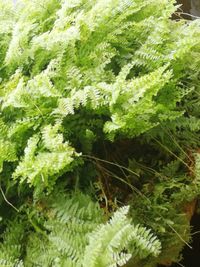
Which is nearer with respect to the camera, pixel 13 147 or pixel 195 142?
pixel 13 147

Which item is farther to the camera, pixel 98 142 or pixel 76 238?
pixel 98 142

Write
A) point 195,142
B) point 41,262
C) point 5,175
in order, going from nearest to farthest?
point 41,262
point 5,175
point 195,142

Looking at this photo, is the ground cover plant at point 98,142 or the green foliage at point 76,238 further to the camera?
the ground cover plant at point 98,142

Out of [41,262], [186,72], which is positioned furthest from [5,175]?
[186,72]

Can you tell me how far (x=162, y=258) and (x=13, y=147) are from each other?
1.63 feet

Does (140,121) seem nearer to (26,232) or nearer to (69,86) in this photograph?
(69,86)

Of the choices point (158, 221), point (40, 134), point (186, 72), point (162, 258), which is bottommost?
point (162, 258)

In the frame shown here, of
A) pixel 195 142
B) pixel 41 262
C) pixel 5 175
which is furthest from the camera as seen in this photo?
pixel 195 142

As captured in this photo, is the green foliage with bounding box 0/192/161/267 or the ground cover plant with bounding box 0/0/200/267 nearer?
the green foliage with bounding box 0/192/161/267

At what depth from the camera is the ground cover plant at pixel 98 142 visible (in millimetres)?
910

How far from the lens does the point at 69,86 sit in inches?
41.7

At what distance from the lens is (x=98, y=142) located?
3.61 ft

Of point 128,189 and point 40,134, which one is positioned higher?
point 40,134

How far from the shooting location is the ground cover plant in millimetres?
910
